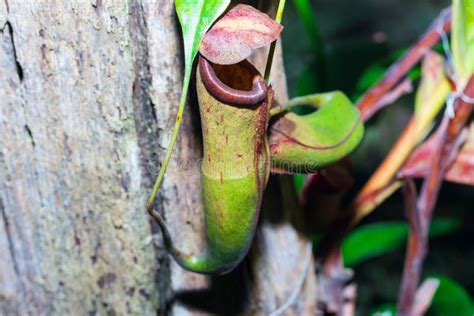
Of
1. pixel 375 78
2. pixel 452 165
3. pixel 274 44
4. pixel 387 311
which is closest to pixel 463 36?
pixel 452 165

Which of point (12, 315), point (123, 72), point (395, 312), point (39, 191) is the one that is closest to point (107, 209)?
point (39, 191)

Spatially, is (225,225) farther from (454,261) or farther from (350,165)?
(454,261)

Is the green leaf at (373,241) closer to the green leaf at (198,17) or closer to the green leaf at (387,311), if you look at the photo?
the green leaf at (387,311)

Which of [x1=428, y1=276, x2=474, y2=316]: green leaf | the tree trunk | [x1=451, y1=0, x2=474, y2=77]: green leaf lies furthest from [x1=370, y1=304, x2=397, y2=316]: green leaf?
[x1=451, y1=0, x2=474, y2=77]: green leaf

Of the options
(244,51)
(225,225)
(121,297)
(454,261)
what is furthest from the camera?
(454,261)

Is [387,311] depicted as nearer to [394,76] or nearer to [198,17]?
[394,76]

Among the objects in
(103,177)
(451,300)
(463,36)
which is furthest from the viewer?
(451,300)

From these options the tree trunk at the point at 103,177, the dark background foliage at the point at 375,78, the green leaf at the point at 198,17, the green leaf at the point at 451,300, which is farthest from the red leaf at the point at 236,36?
the green leaf at the point at 451,300
